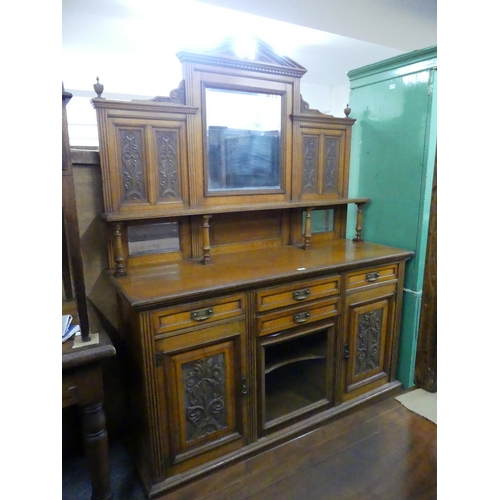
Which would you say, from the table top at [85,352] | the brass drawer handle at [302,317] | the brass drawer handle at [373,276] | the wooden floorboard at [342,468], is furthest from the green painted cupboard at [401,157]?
the table top at [85,352]

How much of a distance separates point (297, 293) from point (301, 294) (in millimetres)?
26

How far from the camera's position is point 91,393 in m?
1.17

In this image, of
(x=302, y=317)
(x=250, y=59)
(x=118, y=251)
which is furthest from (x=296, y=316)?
(x=250, y=59)

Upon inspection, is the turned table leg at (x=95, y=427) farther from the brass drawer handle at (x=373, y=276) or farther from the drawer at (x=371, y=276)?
the brass drawer handle at (x=373, y=276)

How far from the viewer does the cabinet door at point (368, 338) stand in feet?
6.32

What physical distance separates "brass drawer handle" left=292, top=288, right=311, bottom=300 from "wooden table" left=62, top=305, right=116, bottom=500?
0.84 m

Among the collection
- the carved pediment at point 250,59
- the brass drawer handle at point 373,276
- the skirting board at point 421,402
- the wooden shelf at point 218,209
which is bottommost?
the skirting board at point 421,402

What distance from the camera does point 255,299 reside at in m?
1.58

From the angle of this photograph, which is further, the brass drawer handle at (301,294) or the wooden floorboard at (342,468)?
the brass drawer handle at (301,294)

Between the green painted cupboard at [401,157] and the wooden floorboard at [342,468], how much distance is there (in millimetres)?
434

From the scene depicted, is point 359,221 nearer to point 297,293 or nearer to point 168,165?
point 297,293
